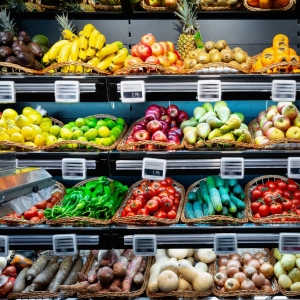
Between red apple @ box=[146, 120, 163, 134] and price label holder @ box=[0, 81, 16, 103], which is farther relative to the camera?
red apple @ box=[146, 120, 163, 134]

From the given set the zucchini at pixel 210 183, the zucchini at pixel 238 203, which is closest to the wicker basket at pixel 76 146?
the zucchini at pixel 210 183

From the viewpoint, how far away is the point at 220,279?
3.08 meters

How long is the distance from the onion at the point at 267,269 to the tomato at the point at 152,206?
822 millimetres

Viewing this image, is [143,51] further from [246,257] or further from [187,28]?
[246,257]

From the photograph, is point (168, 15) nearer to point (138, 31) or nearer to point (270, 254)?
point (138, 31)

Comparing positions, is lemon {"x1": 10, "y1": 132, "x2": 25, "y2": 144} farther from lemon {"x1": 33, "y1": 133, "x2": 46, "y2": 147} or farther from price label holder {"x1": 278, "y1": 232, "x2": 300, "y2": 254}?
price label holder {"x1": 278, "y1": 232, "x2": 300, "y2": 254}

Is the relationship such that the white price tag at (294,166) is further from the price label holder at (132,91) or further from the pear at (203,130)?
the price label holder at (132,91)

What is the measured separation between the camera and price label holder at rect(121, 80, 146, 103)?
2.99 m

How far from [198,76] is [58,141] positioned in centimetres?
104

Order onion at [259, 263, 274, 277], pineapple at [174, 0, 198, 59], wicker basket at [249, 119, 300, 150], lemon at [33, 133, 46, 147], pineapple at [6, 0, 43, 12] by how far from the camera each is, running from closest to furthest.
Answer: wicker basket at [249, 119, 300, 150] < onion at [259, 263, 274, 277] < lemon at [33, 133, 46, 147] < pineapple at [174, 0, 198, 59] < pineapple at [6, 0, 43, 12]

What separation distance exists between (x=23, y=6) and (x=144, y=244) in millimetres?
2007

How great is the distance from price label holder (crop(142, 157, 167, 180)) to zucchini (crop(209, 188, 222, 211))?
37 centimetres

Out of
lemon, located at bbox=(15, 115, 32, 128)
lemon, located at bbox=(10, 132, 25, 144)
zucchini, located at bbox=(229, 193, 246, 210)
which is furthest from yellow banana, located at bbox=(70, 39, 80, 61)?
zucchini, located at bbox=(229, 193, 246, 210)

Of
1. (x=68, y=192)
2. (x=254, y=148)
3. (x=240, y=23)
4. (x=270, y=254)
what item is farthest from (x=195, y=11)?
(x=270, y=254)
